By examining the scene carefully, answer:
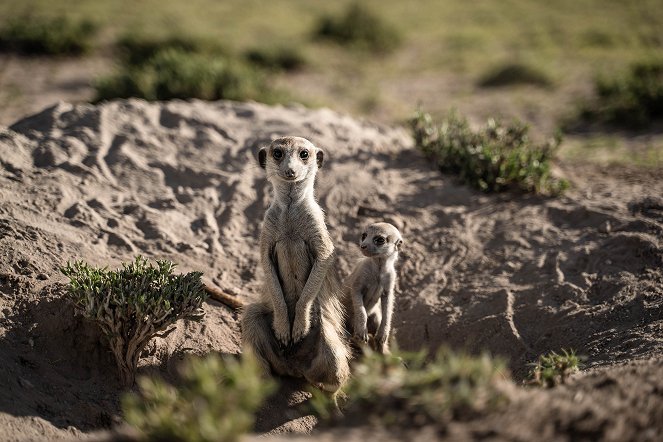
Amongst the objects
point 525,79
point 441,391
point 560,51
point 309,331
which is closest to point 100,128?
point 309,331

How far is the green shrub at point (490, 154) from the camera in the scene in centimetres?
598

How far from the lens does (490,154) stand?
6.07 m

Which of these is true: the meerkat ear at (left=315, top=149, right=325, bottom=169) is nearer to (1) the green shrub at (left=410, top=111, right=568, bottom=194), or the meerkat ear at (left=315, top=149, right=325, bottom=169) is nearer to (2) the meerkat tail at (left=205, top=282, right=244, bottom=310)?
(2) the meerkat tail at (left=205, top=282, right=244, bottom=310)

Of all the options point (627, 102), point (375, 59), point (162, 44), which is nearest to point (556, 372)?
point (627, 102)

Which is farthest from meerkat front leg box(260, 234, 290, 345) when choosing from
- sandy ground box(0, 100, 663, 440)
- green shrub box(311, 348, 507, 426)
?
green shrub box(311, 348, 507, 426)

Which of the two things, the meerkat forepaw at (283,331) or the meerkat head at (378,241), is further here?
the meerkat head at (378,241)

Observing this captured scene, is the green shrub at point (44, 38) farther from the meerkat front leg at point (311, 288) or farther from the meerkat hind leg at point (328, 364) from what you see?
the meerkat hind leg at point (328, 364)

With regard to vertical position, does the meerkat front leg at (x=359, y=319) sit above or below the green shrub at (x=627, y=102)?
below

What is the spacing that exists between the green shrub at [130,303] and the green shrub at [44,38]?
9205 mm

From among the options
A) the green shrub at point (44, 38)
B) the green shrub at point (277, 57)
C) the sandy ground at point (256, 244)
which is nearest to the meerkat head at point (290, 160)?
the sandy ground at point (256, 244)

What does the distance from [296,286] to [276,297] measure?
19 cm

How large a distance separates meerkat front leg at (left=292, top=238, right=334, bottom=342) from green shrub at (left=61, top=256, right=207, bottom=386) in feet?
2.11

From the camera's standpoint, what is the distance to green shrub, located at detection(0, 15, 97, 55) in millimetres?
11859

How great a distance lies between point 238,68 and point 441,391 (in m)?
7.51
